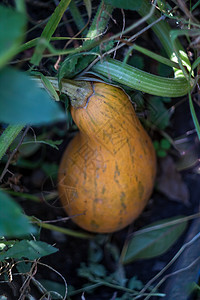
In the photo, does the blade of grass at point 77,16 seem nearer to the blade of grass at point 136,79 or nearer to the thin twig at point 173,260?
the blade of grass at point 136,79

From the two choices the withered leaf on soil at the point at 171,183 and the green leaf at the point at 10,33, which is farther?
the withered leaf on soil at the point at 171,183

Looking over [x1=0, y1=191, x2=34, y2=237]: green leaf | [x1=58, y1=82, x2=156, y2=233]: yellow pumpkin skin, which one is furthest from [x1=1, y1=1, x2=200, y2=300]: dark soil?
[x1=0, y1=191, x2=34, y2=237]: green leaf

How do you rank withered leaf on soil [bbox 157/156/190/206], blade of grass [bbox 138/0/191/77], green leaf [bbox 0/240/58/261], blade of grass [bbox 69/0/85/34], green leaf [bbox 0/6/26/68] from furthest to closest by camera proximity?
withered leaf on soil [bbox 157/156/190/206]
blade of grass [bbox 69/0/85/34]
blade of grass [bbox 138/0/191/77]
green leaf [bbox 0/240/58/261]
green leaf [bbox 0/6/26/68]

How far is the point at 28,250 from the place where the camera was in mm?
1011

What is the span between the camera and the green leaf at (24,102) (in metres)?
0.46

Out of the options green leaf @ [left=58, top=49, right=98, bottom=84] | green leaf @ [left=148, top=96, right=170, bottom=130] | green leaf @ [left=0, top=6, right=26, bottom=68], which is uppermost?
green leaf @ [left=0, top=6, right=26, bottom=68]

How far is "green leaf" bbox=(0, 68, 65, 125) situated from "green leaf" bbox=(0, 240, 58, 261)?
0.60m

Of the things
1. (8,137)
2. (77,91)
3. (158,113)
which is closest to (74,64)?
(77,91)

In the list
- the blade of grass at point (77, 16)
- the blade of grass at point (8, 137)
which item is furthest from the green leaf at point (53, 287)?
the blade of grass at point (77, 16)

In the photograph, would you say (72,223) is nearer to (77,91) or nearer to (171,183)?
(171,183)

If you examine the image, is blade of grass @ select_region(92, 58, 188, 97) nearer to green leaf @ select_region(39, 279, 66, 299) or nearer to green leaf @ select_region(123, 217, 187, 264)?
green leaf @ select_region(123, 217, 187, 264)

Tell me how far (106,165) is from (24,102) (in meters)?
0.74

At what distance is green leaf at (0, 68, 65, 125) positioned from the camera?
1.51ft

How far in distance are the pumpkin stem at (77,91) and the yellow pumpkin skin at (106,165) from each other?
1cm
